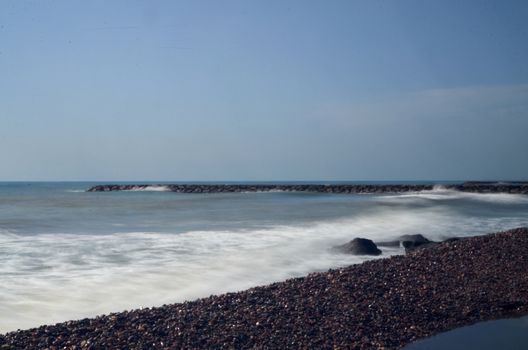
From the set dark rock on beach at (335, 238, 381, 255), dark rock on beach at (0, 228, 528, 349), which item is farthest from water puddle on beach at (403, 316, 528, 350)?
dark rock on beach at (335, 238, 381, 255)

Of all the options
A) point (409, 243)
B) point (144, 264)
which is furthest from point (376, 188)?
point (144, 264)

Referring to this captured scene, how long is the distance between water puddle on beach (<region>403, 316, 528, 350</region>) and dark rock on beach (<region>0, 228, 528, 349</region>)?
4.8 inches

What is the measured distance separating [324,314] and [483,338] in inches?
55.2

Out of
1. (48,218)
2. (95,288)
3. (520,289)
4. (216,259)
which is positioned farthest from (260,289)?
(48,218)

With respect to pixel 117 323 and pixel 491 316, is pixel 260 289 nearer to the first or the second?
pixel 117 323

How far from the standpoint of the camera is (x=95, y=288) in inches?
298

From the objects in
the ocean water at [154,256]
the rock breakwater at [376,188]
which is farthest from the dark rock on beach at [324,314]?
the rock breakwater at [376,188]

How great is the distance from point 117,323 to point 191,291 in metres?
2.30

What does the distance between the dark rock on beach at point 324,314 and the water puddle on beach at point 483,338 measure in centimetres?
12

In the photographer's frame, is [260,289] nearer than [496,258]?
Yes

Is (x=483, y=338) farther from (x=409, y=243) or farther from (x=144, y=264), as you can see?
(x=409, y=243)

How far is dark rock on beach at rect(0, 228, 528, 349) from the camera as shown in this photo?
483 centimetres

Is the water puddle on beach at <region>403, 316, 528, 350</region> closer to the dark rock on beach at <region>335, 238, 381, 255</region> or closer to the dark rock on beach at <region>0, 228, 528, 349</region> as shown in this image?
the dark rock on beach at <region>0, 228, 528, 349</region>

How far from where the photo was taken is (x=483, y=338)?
5137mm
